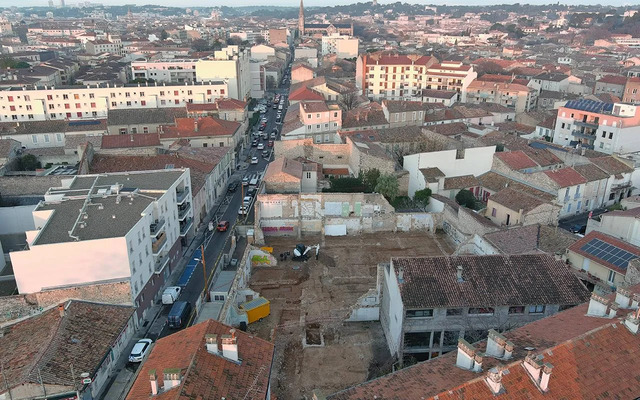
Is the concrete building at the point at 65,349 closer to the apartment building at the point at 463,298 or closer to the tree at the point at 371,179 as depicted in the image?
the apartment building at the point at 463,298

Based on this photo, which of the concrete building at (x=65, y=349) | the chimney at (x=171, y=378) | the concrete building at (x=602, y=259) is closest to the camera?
the chimney at (x=171, y=378)

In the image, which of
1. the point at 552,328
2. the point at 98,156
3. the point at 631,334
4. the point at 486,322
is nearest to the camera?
the point at 631,334

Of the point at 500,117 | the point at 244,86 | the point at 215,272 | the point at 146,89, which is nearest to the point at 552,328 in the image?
the point at 215,272

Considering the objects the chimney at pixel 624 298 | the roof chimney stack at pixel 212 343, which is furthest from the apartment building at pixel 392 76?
the roof chimney stack at pixel 212 343

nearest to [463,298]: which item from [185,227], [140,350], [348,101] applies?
[140,350]

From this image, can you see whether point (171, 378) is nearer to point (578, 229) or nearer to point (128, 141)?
point (578, 229)

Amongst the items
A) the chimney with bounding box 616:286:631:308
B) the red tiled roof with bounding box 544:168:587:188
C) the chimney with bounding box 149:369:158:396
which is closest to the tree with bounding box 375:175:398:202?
the red tiled roof with bounding box 544:168:587:188

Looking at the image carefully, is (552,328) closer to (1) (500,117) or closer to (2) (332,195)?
(2) (332,195)
